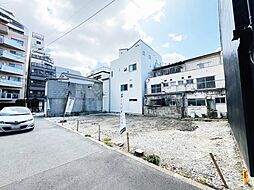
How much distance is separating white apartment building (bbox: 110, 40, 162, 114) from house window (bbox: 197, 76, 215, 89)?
297 inches

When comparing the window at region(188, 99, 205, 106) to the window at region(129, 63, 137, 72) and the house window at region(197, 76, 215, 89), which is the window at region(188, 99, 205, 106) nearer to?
the house window at region(197, 76, 215, 89)

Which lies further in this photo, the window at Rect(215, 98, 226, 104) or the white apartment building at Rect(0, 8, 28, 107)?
the white apartment building at Rect(0, 8, 28, 107)

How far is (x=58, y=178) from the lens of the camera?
2.62m

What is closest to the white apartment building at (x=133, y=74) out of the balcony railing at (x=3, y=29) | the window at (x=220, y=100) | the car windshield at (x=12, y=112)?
the window at (x=220, y=100)

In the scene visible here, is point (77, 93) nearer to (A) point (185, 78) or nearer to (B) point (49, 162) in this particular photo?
(A) point (185, 78)

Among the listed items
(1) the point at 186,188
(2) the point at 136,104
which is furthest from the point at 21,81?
(1) the point at 186,188

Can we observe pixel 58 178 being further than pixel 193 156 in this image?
No

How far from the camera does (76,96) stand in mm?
20203

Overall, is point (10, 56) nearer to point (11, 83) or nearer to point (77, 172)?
point (11, 83)

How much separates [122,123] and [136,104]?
15.1 metres

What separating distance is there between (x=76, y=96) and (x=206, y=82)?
17538 mm

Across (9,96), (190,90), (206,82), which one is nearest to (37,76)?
(9,96)

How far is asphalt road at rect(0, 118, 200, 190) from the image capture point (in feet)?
7.80

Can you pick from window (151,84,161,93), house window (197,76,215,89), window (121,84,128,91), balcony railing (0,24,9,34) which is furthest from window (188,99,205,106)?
balcony railing (0,24,9,34)
